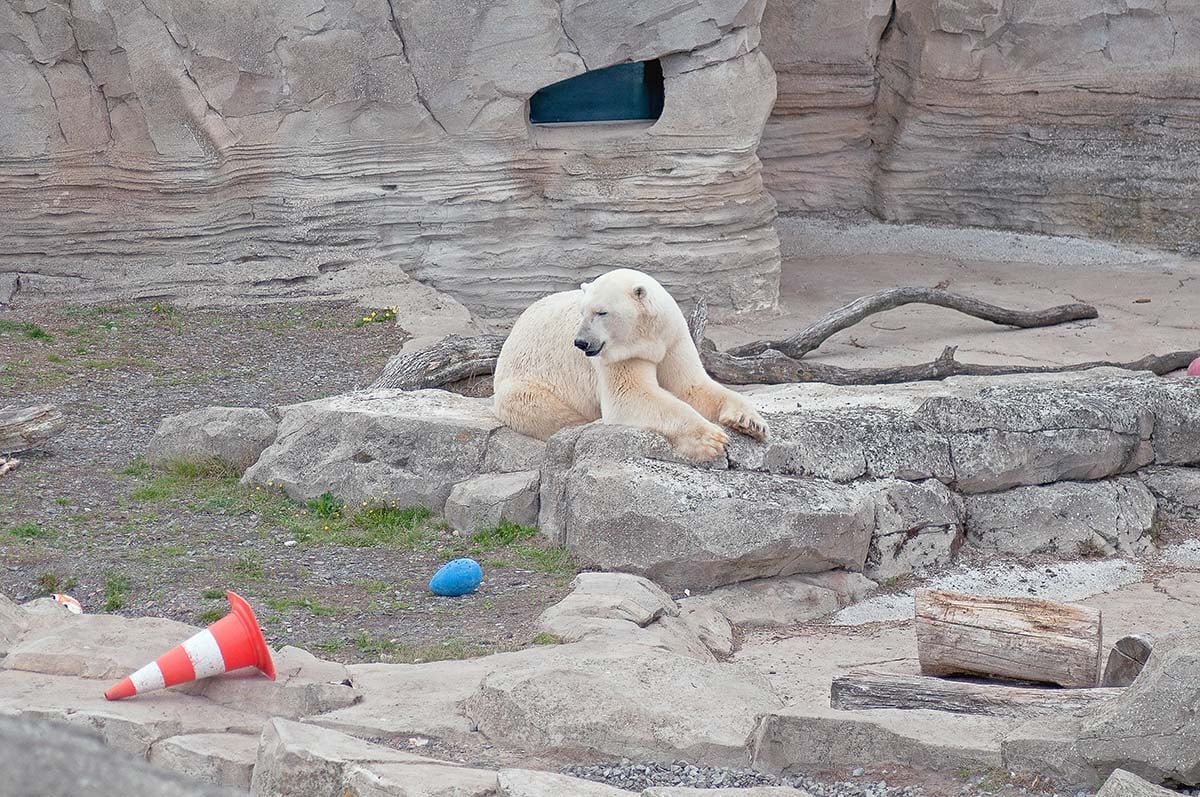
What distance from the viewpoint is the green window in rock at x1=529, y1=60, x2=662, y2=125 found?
12398mm

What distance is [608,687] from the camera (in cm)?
393

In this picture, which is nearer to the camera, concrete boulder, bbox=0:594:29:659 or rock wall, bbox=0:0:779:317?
concrete boulder, bbox=0:594:29:659

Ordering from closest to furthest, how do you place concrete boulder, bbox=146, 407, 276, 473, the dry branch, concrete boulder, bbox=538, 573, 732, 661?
concrete boulder, bbox=538, 573, 732, 661
concrete boulder, bbox=146, 407, 276, 473
the dry branch

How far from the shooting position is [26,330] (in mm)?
10172

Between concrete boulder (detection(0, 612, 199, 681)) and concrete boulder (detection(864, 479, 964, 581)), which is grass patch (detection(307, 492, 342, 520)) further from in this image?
concrete boulder (detection(864, 479, 964, 581))

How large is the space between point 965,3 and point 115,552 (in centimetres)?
1085

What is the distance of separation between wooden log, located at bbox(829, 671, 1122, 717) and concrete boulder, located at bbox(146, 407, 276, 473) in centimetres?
419

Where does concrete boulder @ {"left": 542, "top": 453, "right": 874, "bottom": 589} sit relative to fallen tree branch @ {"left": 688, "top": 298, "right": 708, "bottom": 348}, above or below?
below

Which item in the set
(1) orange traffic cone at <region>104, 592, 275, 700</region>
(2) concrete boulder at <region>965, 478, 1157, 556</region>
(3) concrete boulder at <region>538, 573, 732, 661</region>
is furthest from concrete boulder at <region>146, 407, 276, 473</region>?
(2) concrete boulder at <region>965, 478, 1157, 556</region>

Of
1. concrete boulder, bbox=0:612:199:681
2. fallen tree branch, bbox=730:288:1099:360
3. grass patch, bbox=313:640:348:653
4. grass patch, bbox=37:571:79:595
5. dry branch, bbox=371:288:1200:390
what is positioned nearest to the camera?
concrete boulder, bbox=0:612:199:681

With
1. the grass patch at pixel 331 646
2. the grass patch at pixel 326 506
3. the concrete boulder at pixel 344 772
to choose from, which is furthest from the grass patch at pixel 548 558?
the concrete boulder at pixel 344 772

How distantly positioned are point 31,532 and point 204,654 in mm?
2758

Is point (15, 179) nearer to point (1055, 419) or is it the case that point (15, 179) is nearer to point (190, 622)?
point (190, 622)

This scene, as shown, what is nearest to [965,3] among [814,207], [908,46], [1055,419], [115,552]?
[908,46]
